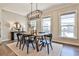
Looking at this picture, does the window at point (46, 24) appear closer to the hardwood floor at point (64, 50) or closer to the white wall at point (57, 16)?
the white wall at point (57, 16)

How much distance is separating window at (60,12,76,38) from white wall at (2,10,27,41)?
0.78m

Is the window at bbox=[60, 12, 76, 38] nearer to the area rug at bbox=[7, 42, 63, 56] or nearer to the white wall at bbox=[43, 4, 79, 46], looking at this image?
the white wall at bbox=[43, 4, 79, 46]

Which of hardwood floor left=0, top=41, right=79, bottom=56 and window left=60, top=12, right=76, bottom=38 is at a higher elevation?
window left=60, top=12, right=76, bottom=38

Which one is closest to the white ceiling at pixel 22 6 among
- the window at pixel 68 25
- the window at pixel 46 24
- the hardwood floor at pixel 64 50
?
the window at pixel 46 24

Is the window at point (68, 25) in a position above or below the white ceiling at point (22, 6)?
below

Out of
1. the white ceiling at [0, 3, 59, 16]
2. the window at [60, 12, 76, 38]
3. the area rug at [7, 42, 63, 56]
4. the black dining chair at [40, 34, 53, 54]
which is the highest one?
the white ceiling at [0, 3, 59, 16]

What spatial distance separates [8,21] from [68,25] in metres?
1.23

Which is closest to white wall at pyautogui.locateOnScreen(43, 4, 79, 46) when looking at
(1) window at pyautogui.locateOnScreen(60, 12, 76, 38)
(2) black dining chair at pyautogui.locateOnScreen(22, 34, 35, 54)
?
(1) window at pyautogui.locateOnScreen(60, 12, 76, 38)

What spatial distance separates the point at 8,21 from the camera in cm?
207

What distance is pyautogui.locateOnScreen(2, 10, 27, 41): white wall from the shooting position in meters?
2.06

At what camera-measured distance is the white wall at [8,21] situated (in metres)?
2.06

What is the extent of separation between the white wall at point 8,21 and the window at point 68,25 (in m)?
0.78

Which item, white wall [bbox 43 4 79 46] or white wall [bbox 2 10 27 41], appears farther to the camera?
white wall [bbox 2 10 27 41]

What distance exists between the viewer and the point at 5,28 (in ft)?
6.88
